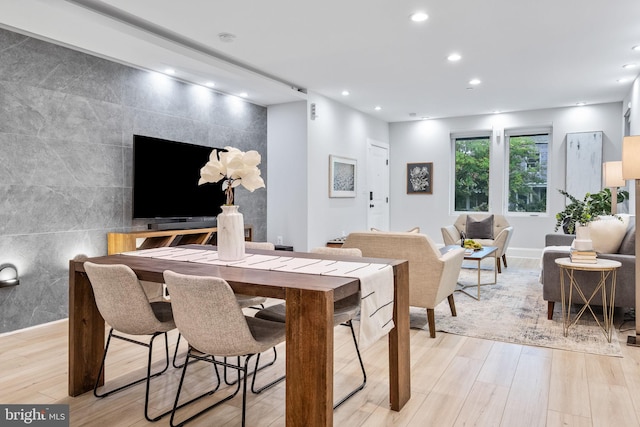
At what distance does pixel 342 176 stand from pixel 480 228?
2243 millimetres

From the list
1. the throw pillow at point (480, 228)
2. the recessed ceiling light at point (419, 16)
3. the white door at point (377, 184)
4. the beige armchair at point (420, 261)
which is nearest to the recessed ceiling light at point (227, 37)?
the recessed ceiling light at point (419, 16)

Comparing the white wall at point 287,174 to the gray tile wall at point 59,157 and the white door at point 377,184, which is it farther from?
the white door at point 377,184

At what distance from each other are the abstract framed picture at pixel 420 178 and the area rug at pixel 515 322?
375 centimetres

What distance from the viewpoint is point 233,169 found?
2420 mm

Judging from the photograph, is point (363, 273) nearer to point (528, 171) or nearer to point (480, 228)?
point (480, 228)

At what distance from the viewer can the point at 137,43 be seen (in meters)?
3.93

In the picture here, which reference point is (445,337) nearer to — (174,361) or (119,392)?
(174,361)

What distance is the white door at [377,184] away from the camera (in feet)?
26.8

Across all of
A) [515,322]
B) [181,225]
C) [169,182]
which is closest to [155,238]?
[181,225]

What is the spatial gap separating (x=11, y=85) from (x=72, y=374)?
2491mm

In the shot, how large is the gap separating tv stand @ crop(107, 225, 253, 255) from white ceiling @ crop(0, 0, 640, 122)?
5.61ft

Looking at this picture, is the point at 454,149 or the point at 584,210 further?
the point at 454,149

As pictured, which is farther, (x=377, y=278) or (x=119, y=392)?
(x=119, y=392)

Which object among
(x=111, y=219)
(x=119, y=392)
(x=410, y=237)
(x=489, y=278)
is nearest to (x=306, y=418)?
(x=119, y=392)
